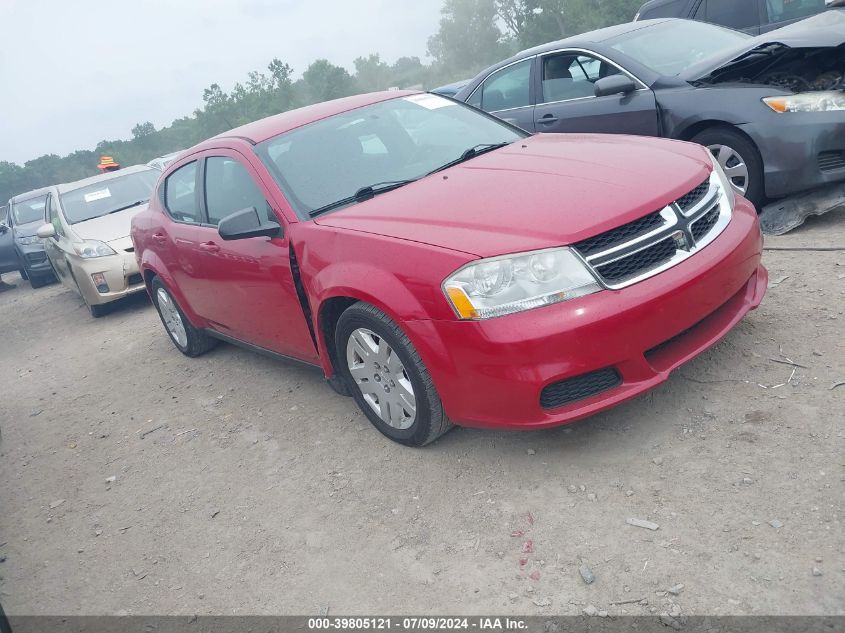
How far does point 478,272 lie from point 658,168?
1100mm

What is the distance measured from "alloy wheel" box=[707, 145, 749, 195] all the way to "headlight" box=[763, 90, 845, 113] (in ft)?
1.30

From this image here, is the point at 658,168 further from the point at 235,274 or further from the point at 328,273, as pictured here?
the point at 235,274

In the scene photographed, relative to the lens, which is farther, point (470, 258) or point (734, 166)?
point (734, 166)

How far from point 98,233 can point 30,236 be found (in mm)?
5885

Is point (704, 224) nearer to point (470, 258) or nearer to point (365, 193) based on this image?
point (470, 258)

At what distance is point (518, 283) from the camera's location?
9.23 ft

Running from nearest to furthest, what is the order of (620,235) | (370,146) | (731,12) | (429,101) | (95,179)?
(620,235), (370,146), (429,101), (731,12), (95,179)

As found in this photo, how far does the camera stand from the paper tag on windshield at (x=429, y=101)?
452 cm

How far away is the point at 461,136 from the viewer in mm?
4254

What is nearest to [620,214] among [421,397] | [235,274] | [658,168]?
[658,168]

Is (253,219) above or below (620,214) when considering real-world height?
above

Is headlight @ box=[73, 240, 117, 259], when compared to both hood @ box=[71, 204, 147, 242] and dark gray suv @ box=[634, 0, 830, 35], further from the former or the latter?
dark gray suv @ box=[634, 0, 830, 35]

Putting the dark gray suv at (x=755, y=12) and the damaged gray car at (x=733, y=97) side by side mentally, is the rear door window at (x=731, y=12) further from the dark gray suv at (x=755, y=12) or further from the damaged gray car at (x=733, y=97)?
the damaged gray car at (x=733, y=97)

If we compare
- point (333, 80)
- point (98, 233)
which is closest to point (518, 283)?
point (98, 233)
